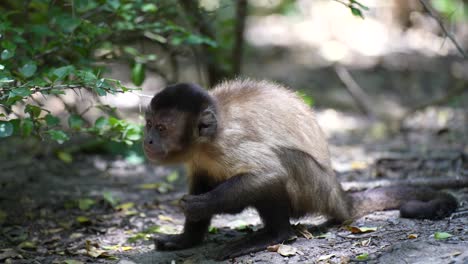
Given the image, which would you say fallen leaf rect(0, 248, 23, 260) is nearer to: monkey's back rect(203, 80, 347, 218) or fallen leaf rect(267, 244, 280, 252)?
monkey's back rect(203, 80, 347, 218)

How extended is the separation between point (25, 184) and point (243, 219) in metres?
2.67

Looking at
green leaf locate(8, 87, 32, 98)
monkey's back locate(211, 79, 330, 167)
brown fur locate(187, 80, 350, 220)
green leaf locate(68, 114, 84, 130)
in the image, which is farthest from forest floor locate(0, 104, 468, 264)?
green leaf locate(8, 87, 32, 98)

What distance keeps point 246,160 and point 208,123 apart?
421mm

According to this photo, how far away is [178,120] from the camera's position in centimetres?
479

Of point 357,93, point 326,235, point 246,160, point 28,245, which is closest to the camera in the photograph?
point 246,160

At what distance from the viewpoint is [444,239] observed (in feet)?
14.2

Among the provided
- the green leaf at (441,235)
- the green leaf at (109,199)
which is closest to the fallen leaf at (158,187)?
Result: the green leaf at (109,199)

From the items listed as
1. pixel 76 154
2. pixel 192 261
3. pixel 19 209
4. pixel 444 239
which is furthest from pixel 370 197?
pixel 76 154

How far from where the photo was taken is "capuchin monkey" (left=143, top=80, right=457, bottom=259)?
4.69 meters

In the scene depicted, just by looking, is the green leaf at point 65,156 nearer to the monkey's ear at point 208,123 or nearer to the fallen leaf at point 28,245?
the fallen leaf at point 28,245

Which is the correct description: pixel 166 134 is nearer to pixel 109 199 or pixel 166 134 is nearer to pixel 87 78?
pixel 87 78

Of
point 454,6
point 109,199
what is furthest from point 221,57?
point 454,6

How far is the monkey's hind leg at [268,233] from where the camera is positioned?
15.7 ft

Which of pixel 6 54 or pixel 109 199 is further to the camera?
pixel 109 199
